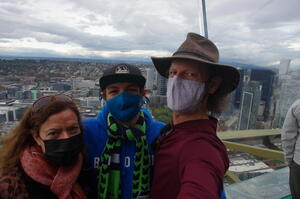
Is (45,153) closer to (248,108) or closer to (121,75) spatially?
(121,75)

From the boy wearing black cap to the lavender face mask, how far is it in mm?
251

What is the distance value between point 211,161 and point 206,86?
495 millimetres

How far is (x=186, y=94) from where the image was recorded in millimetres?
1134

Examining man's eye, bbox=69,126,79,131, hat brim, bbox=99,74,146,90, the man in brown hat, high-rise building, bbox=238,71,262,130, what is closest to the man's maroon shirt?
the man in brown hat

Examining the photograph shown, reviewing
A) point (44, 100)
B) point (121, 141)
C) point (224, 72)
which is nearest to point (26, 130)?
point (44, 100)

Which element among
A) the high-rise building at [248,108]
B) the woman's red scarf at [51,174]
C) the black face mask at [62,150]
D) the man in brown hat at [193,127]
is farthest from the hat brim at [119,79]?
the high-rise building at [248,108]

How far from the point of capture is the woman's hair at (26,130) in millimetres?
1079

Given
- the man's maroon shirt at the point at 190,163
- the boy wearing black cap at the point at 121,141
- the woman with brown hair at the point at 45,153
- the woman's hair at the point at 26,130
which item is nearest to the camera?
the man's maroon shirt at the point at 190,163

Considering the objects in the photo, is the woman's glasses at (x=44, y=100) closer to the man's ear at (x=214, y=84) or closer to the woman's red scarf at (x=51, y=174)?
the woman's red scarf at (x=51, y=174)

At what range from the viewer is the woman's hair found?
3.54 ft

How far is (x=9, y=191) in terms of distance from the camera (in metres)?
0.91

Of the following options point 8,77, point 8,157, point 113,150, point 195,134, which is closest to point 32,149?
point 8,157

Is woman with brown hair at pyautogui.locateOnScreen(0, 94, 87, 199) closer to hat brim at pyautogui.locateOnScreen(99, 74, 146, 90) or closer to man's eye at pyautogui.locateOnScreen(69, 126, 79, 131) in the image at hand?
man's eye at pyautogui.locateOnScreen(69, 126, 79, 131)

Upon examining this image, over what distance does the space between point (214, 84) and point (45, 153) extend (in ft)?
3.35
